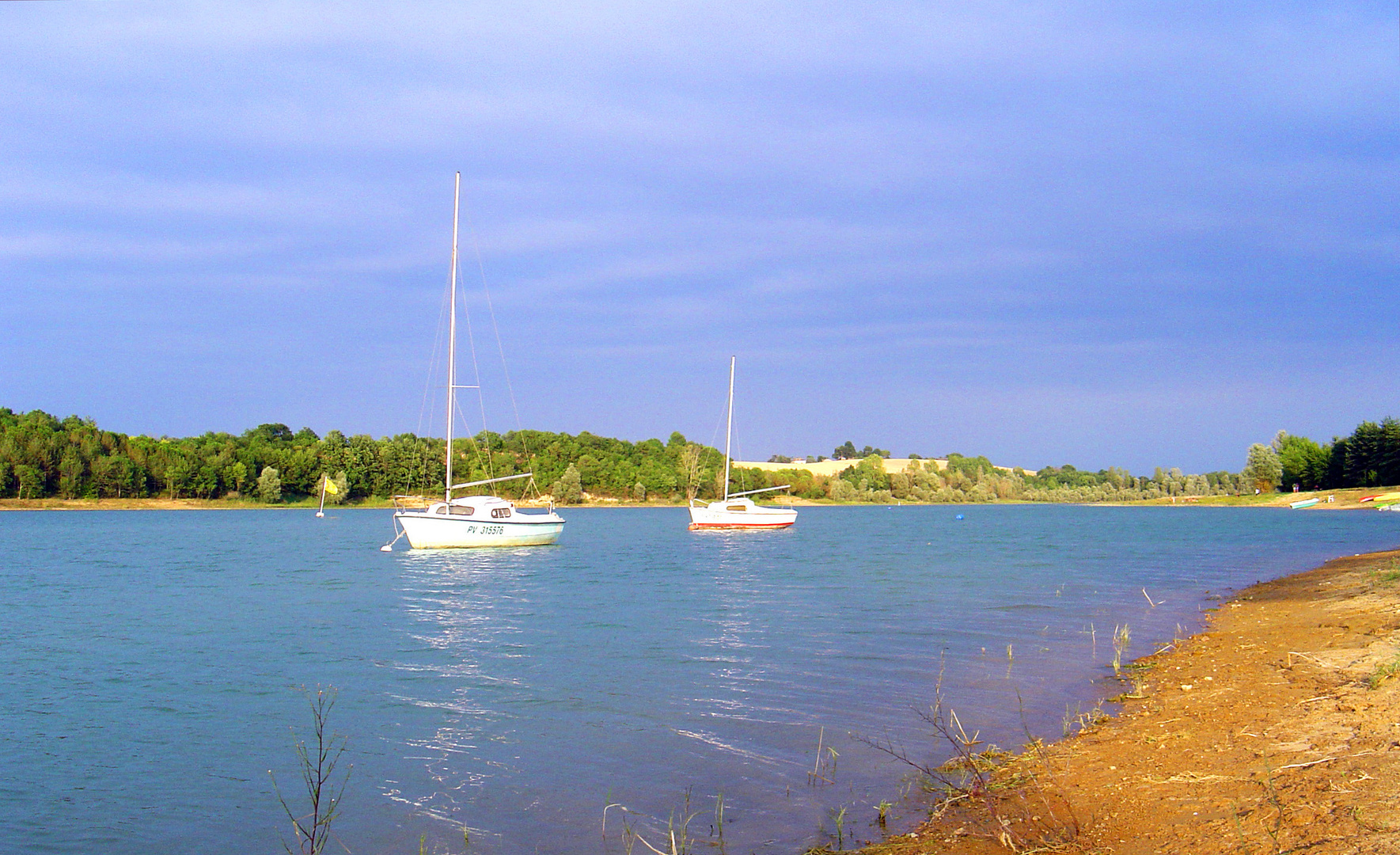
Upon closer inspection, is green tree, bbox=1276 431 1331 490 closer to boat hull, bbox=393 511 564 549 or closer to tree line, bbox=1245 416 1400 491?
tree line, bbox=1245 416 1400 491

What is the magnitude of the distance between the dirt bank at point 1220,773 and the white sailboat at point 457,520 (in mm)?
32307

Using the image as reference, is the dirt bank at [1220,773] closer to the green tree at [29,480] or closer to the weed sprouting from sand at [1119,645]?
the weed sprouting from sand at [1119,645]

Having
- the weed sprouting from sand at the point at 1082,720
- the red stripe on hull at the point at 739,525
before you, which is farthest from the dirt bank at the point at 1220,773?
the red stripe on hull at the point at 739,525

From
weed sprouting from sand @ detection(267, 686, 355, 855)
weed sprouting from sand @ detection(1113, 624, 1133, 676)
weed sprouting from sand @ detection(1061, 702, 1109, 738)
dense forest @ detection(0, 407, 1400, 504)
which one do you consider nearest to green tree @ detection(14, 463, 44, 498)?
dense forest @ detection(0, 407, 1400, 504)

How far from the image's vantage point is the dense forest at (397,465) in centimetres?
10175

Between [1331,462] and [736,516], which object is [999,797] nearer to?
[736,516]

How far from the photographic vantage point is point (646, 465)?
144 metres

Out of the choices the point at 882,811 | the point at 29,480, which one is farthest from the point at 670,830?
the point at 29,480

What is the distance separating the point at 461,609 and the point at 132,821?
15.6 meters

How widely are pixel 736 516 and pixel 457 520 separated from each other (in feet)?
85.4

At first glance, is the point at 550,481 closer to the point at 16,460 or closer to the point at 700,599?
the point at 16,460

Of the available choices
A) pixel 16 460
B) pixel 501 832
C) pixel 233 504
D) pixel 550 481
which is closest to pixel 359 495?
pixel 233 504

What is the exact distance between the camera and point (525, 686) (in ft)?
46.0

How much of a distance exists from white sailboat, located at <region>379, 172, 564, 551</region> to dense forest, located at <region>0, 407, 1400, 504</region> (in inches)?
1356
